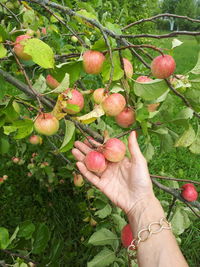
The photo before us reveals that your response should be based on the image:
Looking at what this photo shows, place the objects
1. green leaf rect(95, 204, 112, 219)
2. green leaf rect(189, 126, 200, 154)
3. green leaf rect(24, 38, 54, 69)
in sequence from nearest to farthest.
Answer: green leaf rect(24, 38, 54, 69)
green leaf rect(189, 126, 200, 154)
green leaf rect(95, 204, 112, 219)

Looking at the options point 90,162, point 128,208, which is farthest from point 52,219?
point 90,162

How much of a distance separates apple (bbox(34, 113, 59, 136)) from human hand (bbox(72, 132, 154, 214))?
390 mm

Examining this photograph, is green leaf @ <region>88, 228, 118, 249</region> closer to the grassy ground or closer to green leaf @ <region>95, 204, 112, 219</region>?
green leaf @ <region>95, 204, 112, 219</region>

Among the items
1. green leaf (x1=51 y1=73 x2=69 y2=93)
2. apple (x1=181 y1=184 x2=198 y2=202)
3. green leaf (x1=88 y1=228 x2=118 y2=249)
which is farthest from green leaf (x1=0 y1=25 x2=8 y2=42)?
green leaf (x1=88 y1=228 x2=118 y2=249)

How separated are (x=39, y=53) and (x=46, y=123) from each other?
0.22 metres

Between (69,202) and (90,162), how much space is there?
159cm

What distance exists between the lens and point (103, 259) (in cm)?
156

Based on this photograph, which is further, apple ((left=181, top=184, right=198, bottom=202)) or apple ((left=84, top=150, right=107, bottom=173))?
apple ((left=181, top=184, right=198, bottom=202))

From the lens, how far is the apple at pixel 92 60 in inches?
36.8

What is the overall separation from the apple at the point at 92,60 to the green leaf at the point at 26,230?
844 millimetres

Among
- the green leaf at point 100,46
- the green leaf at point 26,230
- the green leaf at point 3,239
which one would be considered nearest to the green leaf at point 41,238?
the green leaf at point 26,230

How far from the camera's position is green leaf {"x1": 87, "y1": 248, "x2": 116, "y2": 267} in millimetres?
1528

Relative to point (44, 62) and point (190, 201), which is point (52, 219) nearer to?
point (190, 201)

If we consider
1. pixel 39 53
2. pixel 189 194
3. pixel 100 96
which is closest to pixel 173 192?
pixel 189 194
